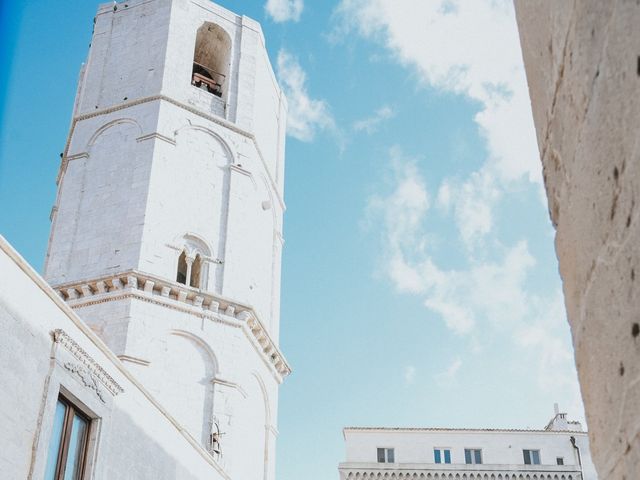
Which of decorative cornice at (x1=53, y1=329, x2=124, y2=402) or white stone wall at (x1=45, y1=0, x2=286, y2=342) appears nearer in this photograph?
decorative cornice at (x1=53, y1=329, x2=124, y2=402)

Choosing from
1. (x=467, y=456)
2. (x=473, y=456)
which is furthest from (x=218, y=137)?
(x=473, y=456)

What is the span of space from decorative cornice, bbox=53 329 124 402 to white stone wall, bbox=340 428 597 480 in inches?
945

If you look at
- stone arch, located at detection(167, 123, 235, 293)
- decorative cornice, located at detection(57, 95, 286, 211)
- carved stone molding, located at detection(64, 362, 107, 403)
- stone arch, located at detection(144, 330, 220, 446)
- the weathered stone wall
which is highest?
decorative cornice, located at detection(57, 95, 286, 211)

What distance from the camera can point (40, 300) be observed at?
9438 mm

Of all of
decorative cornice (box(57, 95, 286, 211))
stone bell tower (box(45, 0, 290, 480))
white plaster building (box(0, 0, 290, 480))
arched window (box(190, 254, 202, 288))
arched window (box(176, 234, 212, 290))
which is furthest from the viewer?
decorative cornice (box(57, 95, 286, 211))

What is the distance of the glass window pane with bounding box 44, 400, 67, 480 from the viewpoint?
952 cm

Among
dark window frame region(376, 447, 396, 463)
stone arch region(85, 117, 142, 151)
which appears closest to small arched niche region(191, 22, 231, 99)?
stone arch region(85, 117, 142, 151)

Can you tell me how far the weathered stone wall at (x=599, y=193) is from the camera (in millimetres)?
1828

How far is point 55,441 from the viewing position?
973cm

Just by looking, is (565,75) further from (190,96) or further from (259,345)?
(190,96)

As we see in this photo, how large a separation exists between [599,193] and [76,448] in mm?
9348

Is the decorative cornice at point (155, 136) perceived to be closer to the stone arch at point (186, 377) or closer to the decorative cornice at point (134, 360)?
the stone arch at point (186, 377)

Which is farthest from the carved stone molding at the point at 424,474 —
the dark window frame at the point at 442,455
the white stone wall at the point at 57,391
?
the white stone wall at the point at 57,391

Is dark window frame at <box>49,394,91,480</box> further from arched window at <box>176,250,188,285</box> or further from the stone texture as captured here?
the stone texture
